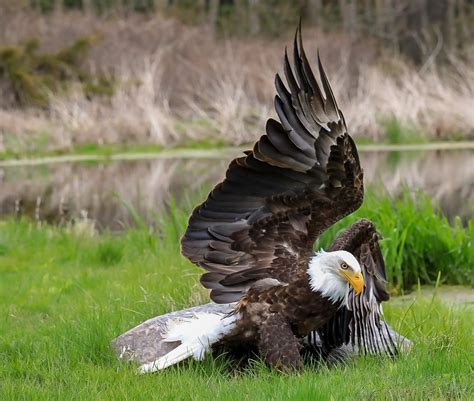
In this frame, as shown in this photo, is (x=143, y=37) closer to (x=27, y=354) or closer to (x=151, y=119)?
(x=151, y=119)

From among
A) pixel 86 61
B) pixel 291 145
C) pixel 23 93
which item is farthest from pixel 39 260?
pixel 86 61

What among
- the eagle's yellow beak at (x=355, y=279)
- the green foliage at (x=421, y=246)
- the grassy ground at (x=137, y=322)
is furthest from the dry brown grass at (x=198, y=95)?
the eagle's yellow beak at (x=355, y=279)

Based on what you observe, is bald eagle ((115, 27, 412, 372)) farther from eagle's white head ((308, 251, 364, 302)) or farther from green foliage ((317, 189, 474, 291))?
green foliage ((317, 189, 474, 291))

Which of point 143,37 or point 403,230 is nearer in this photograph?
point 403,230

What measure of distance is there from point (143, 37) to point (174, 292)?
20080 mm

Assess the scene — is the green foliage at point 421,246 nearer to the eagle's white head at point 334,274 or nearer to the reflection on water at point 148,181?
the eagle's white head at point 334,274

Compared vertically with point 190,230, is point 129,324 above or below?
below

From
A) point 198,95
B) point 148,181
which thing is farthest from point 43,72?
point 148,181

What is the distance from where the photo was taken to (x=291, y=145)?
4586mm

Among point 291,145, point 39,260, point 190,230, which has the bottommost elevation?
point 39,260

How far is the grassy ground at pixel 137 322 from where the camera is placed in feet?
13.2

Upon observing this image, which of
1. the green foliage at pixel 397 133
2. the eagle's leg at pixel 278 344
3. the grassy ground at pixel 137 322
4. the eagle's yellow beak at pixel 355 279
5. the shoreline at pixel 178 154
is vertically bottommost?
the shoreline at pixel 178 154

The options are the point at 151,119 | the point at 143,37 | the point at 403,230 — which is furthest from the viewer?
the point at 143,37

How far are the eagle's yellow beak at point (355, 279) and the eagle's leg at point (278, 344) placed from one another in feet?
1.21
